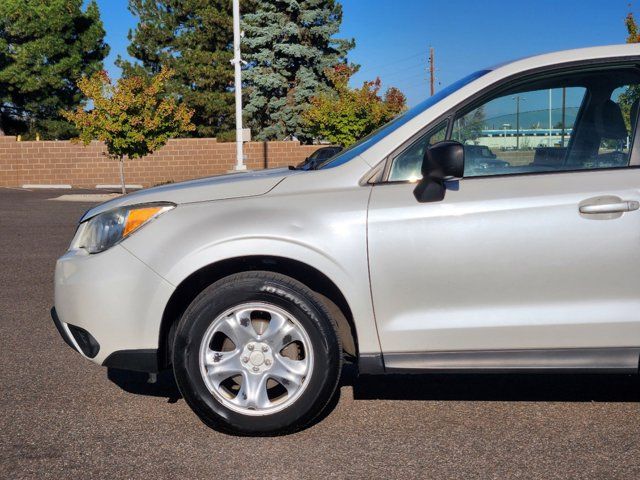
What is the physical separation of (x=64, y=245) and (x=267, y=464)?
9.89m

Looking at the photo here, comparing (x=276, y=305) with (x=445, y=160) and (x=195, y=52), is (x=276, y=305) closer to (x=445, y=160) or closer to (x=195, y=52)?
(x=445, y=160)

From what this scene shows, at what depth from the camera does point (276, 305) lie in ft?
13.4

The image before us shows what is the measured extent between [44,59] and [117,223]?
4136 cm

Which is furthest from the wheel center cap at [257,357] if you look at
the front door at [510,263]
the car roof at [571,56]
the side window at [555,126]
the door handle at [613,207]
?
the car roof at [571,56]

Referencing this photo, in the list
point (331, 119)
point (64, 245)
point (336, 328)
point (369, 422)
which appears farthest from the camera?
point (331, 119)

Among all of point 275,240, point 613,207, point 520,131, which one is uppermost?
point 520,131

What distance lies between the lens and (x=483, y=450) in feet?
13.1

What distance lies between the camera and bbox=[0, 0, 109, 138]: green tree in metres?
41.7

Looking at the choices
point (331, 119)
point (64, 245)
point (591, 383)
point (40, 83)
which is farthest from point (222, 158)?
point (591, 383)

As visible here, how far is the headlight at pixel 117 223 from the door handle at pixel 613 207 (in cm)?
204

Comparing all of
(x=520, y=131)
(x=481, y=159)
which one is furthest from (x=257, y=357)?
(x=520, y=131)

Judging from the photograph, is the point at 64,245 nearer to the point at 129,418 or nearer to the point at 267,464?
the point at 129,418

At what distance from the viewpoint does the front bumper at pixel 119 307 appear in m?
4.14

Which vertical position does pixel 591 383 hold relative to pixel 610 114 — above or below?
below
